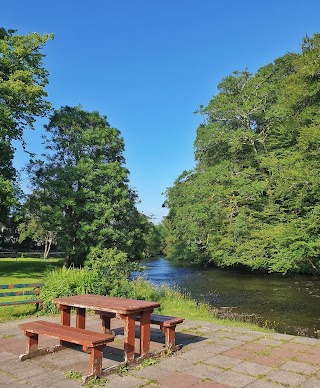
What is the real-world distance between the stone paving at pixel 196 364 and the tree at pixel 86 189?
14294 mm

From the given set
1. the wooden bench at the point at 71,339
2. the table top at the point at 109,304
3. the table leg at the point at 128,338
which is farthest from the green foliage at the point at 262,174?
the wooden bench at the point at 71,339

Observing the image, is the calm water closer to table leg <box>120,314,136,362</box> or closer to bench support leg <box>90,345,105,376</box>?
Answer: table leg <box>120,314,136,362</box>

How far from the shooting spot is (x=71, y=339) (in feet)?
14.5

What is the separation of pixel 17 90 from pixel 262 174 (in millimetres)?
17461

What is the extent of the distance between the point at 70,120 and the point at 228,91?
14540 millimetres

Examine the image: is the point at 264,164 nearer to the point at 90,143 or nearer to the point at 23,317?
the point at 90,143

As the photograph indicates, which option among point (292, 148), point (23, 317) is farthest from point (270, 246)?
point (23, 317)

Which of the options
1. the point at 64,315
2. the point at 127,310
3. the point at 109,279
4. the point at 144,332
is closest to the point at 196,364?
the point at 144,332

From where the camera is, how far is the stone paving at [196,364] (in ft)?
14.1

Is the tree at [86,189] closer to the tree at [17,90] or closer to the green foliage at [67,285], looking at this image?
the tree at [17,90]

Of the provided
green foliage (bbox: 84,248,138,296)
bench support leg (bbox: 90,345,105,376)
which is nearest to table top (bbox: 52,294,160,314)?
bench support leg (bbox: 90,345,105,376)

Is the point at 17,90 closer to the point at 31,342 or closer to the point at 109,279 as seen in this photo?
the point at 109,279

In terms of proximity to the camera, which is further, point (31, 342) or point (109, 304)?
point (31, 342)

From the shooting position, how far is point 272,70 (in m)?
30.9
